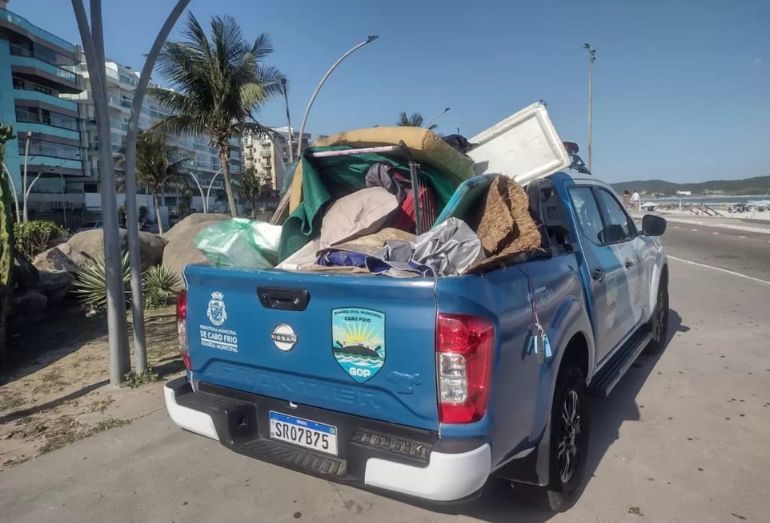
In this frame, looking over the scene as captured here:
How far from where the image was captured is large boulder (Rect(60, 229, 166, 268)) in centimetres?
1062

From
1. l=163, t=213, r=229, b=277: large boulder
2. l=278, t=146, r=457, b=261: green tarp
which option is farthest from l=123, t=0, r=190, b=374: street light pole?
l=163, t=213, r=229, b=277: large boulder

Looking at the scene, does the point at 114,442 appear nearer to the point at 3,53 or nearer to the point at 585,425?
the point at 585,425

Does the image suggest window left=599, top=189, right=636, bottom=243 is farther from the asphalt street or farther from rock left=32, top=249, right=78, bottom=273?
rock left=32, top=249, right=78, bottom=273

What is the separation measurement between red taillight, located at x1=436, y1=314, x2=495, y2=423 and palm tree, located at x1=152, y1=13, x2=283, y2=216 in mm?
17629

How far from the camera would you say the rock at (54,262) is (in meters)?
9.51

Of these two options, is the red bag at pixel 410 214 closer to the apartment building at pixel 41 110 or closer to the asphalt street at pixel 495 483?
the asphalt street at pixel 495 483

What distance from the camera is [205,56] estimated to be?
19078 mm

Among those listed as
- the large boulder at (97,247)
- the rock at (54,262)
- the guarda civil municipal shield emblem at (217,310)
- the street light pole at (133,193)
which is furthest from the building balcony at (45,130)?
the guarda civil municipal shield emblem at (217,310)

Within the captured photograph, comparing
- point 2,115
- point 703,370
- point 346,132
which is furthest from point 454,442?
point 2,115

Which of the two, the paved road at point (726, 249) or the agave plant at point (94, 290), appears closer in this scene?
the agave plant at point (94, 290)

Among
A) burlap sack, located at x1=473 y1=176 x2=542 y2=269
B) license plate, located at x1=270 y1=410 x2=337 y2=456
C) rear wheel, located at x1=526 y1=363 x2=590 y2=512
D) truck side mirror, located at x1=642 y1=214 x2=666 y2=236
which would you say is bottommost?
rear wheel, located at x1=526 y1=363 x2=590 y2=512

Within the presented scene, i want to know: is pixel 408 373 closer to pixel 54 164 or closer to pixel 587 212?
pixel 587 212

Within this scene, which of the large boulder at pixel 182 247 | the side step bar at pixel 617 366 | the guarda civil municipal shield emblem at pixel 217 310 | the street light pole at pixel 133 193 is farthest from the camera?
the large boulder at pixel 182 247

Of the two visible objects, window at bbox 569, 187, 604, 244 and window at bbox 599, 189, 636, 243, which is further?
window at bbox 599, 189, 636, 243
